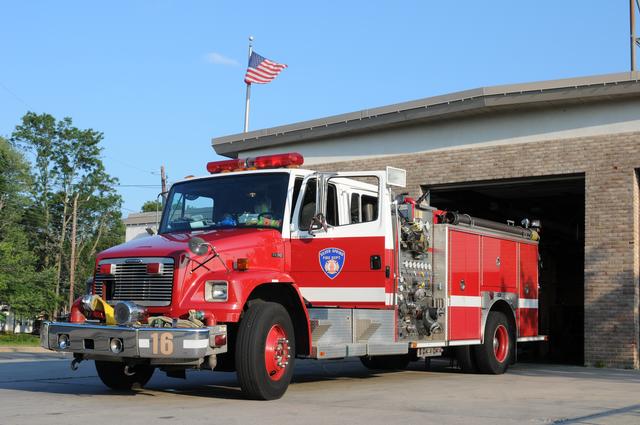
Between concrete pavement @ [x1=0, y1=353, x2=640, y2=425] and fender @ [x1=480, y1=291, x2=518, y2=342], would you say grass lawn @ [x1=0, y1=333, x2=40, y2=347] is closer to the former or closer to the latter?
concrete pavement @ [x1=0, y1=353, x2=640, y2=425]

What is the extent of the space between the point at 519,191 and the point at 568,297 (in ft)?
9.59

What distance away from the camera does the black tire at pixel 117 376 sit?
10.2m

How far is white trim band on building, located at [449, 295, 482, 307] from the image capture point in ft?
41.3

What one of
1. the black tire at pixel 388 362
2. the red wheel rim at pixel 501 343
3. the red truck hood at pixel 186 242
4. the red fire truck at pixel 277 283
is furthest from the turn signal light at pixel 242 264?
the red wheel rim at pixel 501 343

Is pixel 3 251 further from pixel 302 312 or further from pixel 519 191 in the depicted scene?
pixel 302 312

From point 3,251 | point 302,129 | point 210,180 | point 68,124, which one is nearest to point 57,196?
point 68,124

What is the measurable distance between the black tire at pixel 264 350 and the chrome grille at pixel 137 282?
888 mm

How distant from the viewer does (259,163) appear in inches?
412

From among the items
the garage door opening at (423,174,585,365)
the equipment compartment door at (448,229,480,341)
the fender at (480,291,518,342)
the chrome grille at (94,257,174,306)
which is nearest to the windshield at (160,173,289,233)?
the chrome grille at (94,257,174,306)

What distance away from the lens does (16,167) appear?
55.6 metres

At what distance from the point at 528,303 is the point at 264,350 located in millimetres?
7414

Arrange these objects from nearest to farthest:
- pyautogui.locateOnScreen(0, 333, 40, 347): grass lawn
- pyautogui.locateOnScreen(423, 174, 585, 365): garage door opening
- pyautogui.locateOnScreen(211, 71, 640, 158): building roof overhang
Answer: pyautogui.locateOnScreen(211, 71, 640, 158): building roof overhang
pyautogui.locateOnScreen(423, 174, 585, 365): garage door opening
pyautogui.locateOnScreen(0, 333, 40, 347): grass lawn

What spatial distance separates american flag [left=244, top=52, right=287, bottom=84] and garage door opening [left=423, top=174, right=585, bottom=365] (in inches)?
331

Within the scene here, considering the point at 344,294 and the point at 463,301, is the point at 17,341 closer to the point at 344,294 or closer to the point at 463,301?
the point at 463,301
